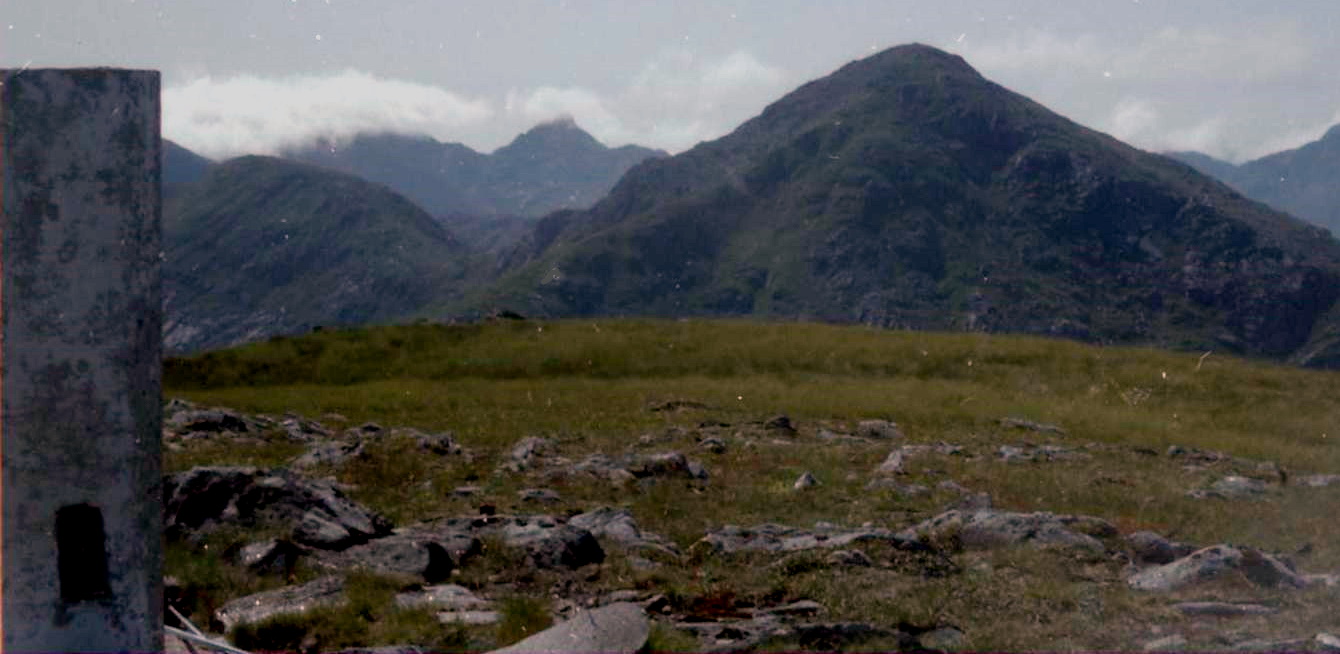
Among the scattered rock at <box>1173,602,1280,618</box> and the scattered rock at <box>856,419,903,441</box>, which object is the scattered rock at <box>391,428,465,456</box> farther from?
the scattered rock at <box>1173,602,1280,618</box>

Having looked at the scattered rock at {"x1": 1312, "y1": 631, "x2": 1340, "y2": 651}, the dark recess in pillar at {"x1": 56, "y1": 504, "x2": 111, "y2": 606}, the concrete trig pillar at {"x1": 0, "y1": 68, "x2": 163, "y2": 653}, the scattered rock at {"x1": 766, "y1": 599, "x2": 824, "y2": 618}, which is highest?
the concrete trig pillar at {"x1": 0, "y1": 68, "x2": 163, "y2": 653}

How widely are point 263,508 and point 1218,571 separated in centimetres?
1141

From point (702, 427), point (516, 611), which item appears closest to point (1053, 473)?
point (702, 427)

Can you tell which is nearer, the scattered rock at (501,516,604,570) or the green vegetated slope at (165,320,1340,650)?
the green vegetated slope at (165,320,1340,650)

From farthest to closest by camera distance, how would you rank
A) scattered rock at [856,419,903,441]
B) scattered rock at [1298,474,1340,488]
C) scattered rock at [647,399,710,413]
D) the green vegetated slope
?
scattered rock at [647,399,710,413] < scattered rock at [856,419,903,441] < scattered rock at [1298,474,1340,488] < the green vegetated slope

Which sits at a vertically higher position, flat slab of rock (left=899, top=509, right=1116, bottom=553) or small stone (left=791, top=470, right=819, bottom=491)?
flat slab of rock (left=899, top=509, right=1116, bottom=553)

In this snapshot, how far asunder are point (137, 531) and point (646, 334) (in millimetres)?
46217

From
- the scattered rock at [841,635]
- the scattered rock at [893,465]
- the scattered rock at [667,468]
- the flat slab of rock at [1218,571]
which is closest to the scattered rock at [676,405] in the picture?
the scattered rock at [893,465]

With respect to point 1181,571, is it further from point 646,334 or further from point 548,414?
point 646,334

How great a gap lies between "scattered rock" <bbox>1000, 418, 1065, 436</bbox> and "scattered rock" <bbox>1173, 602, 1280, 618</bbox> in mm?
22730

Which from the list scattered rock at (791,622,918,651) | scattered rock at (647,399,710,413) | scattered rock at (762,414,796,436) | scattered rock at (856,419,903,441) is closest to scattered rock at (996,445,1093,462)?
scattered rock at (856,419,903,441)

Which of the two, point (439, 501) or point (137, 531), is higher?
point (137, 531)

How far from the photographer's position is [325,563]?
47.1 feet

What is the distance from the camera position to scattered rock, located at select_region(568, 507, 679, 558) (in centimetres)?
1596
